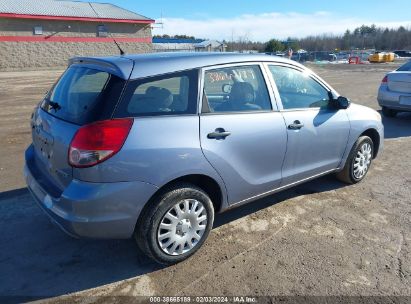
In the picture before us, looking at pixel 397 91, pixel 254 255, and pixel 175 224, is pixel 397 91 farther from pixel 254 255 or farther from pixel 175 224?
pixel 175 224

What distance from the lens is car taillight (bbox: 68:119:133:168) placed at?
8.58 feet

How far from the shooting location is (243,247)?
3.44 m

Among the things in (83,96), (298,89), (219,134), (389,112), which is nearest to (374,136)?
(298,89)

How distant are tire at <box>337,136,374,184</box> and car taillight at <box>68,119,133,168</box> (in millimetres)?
3237

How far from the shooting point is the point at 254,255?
130 inches

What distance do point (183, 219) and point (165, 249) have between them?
30 cm

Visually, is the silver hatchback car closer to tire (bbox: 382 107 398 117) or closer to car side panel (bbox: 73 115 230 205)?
car side panel (bbox: 73 115 230 205)

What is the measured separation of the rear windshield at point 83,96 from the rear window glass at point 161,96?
0.31 feet

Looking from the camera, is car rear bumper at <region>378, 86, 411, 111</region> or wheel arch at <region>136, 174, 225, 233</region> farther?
car rear bumper at <region>378, 86, 411, 111</region>

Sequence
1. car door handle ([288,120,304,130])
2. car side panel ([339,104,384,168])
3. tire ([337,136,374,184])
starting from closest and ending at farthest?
car door handle ([288,120,304,130]) → car side panel ([339,104,384,168]) → tire ([337,136,374,184])

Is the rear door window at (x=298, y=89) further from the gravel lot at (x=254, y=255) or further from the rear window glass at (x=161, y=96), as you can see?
the gravel lot at (x=254, y=255)

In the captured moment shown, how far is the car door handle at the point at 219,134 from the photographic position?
Answer: 3.08 meters

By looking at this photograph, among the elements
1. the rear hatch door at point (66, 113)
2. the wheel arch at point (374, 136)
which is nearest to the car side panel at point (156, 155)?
the rear hatch door at point (66, 113)

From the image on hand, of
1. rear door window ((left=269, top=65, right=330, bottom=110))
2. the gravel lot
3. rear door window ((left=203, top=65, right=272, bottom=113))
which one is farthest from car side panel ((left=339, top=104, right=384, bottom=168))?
rear door window ((left=203, top=65, right=272, bottom=113))
